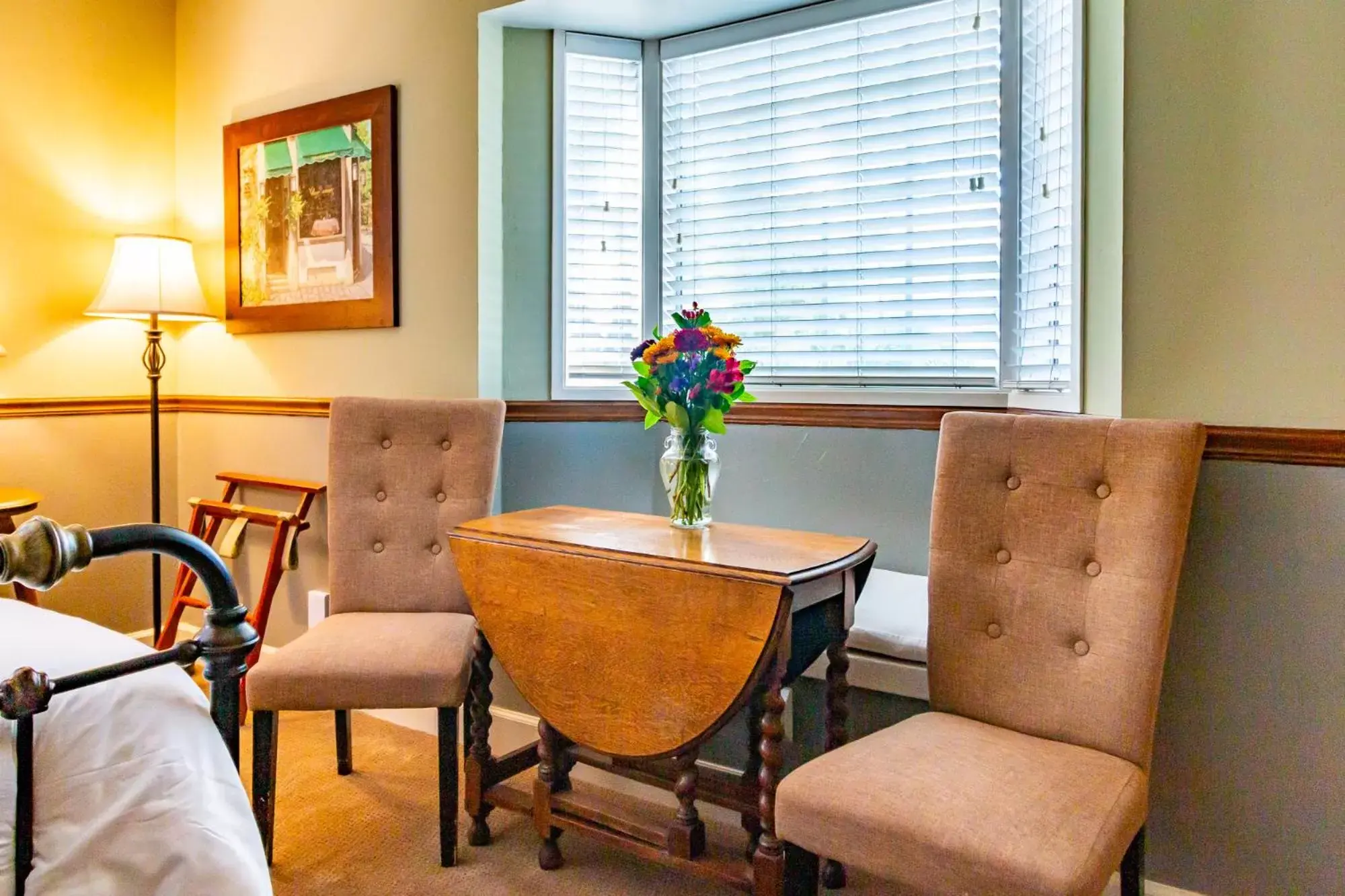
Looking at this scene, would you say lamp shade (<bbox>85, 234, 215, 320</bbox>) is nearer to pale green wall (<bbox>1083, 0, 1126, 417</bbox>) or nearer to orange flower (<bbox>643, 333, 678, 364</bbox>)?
orange flower (<bbox>643, 333, 678, 364</bbox>)

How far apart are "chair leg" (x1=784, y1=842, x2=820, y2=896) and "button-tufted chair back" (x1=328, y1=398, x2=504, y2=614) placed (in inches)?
46.2

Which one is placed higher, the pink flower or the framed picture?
the framed picture

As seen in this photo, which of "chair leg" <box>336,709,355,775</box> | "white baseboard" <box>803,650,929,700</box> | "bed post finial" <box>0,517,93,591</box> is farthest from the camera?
"chair leg" <box>336,709,355,775</box>

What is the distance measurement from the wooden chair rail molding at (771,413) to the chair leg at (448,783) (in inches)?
36.6

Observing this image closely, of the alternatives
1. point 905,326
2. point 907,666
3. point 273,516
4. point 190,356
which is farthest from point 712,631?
point 190,356

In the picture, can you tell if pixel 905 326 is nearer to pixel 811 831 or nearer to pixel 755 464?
pixel 755 464

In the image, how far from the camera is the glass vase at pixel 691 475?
1.93 m

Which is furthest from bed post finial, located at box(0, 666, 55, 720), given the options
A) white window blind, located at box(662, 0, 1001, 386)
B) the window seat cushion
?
white window blind, located at box(662, 0, 1001, 386)

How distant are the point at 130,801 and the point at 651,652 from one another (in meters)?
0.86

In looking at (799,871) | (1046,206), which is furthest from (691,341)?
(799,871)

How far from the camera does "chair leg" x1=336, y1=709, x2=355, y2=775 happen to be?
2404mm

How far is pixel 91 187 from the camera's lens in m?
3.08

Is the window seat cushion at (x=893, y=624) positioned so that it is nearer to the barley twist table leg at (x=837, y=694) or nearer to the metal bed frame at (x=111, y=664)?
the barley twist table leg at (x=837, y=694)

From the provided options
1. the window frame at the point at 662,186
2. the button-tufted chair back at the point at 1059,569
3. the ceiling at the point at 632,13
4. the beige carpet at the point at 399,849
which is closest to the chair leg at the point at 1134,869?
the button-tufted chair back at the point at 1059,569
